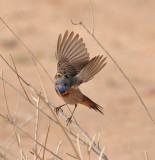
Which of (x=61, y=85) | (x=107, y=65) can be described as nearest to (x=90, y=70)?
(x=61, y=85)

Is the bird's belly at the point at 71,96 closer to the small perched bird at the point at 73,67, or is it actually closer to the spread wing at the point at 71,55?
the small perched bird at the point at 73,67

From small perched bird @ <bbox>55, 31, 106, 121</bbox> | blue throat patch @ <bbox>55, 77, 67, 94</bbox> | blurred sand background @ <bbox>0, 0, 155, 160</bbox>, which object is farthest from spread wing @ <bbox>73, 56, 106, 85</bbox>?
blurred sand background @ <bbox>0, 0, 155, 160</bbox>

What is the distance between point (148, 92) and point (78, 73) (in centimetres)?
645

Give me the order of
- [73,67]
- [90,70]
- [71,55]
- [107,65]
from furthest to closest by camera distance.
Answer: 1. [107,65]
2. [73,67]
3. [71,55]
4. [90,70]

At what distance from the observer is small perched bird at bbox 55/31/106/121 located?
14.7ft

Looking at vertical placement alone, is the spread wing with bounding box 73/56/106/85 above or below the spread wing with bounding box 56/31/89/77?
below

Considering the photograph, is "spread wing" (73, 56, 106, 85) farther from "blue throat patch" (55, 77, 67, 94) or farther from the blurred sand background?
the blurred sand background

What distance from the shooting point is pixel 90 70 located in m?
4.49

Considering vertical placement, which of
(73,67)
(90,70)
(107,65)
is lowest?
(90,70)

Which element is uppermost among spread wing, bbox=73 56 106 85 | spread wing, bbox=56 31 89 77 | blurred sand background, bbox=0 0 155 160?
blurred sand background, bbox=0 0 155 160

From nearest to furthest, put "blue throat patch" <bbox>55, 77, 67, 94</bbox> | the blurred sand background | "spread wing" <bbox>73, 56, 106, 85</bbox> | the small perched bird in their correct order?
"spread wing" <bbox>73, 56, 106, 85</bbox>
the small perched bird
"blue throat patch" <bbox>55, 77, 67, 94</bbox>
the blurred sand background

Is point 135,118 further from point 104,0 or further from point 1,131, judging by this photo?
point 104,0

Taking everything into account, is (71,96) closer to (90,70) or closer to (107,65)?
(90,70)

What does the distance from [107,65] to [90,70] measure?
809 cm
